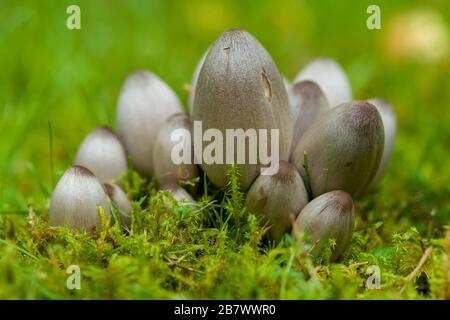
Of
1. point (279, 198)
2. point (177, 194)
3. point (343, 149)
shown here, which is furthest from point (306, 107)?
point (177, 194)

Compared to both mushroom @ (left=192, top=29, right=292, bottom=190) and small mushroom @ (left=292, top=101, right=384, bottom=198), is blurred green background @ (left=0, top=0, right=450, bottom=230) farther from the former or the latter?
mushroom @ (left=192, top=29, right=292, bottom=190)

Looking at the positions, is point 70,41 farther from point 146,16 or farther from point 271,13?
point 271,13

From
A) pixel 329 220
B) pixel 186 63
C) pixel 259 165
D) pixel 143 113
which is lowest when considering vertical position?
pixel 329 220

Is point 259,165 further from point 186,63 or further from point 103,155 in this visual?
point 186,63

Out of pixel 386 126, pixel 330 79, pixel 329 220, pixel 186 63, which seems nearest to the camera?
pixel 329 220

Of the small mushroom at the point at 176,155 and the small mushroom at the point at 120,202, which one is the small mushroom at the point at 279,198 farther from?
the small mushroom at the point at 120,202

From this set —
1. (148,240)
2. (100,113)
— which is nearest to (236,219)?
(148,240)

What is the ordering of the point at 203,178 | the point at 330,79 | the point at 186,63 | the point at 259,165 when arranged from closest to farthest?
the point at 259,165 < the point at 203,178 < the point at 330,79 < the point at 186,63
